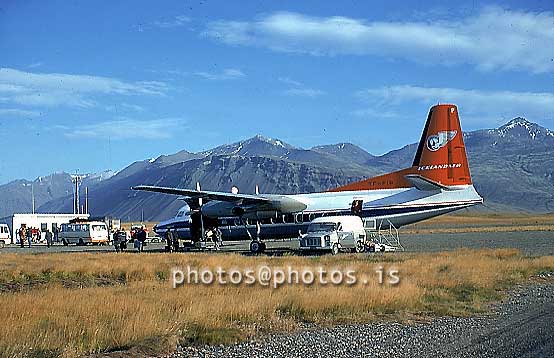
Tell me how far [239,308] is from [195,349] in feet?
9.63

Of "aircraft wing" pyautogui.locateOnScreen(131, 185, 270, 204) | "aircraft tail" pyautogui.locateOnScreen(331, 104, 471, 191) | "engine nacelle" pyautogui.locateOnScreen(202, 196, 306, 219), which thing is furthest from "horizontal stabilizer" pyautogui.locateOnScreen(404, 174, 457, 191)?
"aircraft wing" pyautogui.locateOnScreen(131, 185, 270, 204)

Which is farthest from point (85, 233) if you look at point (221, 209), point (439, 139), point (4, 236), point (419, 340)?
point (419, 340)

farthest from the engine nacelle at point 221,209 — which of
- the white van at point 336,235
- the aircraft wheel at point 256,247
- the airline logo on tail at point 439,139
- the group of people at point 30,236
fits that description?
the group of people at point 30,236

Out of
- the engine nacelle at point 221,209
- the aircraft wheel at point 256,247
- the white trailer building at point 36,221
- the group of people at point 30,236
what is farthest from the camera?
the white trailer building at point 36,221

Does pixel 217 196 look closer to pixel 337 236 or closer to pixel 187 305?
pixel 337 236

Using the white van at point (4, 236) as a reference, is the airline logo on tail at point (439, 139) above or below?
above

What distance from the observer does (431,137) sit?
39.5 meters

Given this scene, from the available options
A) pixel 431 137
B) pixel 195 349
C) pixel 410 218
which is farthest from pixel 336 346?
pixel 431 137

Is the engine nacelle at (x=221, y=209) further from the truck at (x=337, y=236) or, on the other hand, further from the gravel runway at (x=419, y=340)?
the gravel runway at (x=419, y=340)

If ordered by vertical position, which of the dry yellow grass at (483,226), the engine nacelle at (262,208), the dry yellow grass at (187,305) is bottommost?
the dry yellow grass at (483,226)

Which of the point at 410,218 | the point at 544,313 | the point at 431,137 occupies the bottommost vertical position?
the point at 544,313

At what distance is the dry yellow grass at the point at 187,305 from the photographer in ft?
39.1

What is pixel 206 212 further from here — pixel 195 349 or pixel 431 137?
pixel 195 349

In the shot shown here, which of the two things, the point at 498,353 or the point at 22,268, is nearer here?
the point at 498,353
